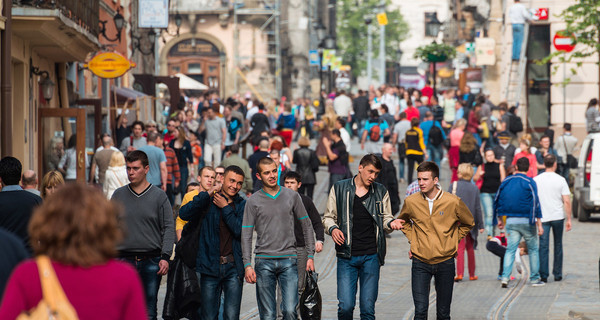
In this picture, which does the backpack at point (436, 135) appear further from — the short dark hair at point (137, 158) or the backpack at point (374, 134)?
the short dark hair at point (137, 158)

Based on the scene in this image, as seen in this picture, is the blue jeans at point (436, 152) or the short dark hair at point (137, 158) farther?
the blue jeans at point (436, 152)

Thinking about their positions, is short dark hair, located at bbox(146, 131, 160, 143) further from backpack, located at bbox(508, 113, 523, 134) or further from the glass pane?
the glass pane

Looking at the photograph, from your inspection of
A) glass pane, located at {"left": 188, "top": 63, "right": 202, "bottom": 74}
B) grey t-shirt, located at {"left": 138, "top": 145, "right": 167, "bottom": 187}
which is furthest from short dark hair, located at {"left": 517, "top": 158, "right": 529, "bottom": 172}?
glass pane, located at {"left": 188, "top": 63, "right": 202, "bottom": 74}

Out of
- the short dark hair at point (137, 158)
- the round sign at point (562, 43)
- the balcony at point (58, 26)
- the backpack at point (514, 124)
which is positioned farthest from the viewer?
the round sign at point (562, 43)

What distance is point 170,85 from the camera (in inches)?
1345

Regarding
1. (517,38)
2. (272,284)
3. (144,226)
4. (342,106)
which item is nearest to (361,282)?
(272,284)

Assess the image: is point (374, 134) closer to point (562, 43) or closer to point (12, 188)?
point (562, 43)

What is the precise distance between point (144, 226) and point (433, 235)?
95.9 inches

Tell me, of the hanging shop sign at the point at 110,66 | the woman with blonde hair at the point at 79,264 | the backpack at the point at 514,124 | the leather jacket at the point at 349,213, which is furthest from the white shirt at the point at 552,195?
the backpack at the point at 514,124

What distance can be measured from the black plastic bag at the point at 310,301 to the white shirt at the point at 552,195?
553cm

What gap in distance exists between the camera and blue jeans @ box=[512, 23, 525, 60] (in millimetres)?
34094

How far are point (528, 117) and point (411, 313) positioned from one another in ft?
81.0

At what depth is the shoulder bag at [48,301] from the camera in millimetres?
3863

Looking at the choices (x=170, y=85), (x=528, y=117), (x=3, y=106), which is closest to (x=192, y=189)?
(x=3, y=106)
